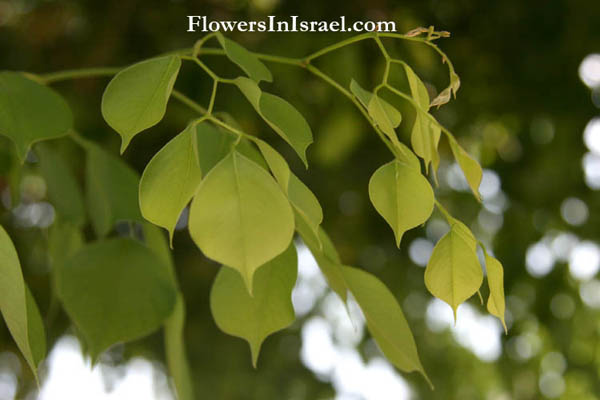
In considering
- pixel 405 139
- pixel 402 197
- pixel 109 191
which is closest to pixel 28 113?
pixel 109 191

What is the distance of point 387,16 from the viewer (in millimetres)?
886

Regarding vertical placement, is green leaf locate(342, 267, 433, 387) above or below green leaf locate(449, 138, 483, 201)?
→ below

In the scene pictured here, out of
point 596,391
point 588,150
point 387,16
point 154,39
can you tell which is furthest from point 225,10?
point 596,391

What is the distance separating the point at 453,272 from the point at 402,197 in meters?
0.03

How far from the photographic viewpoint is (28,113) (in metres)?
0.33

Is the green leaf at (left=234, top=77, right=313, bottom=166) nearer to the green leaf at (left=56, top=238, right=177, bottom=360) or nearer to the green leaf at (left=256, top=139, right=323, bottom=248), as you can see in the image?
the green leaf at (left=256, top=139, right=323, bottom=248)

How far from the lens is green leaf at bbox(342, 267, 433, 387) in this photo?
286 mm

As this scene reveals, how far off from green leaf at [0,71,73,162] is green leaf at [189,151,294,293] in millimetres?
143

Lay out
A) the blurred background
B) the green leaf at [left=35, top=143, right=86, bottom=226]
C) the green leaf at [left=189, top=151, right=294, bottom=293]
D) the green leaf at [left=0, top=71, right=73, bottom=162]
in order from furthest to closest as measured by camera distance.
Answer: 1. the blurred background
2. the green leaf at [left=35, top=143, right=86, bottom=226]
3. the green leaf at [left=0, top=71, right=73, bottom=162]
4. the green leaf at [left=189, top=151, right=294, bottom=293]

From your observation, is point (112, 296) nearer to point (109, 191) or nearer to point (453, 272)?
point (109, 191)

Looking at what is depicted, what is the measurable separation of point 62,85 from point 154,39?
7.0 inches


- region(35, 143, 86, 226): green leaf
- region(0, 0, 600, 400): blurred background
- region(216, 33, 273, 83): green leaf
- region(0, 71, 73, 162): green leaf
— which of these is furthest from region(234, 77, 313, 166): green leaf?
region(0, 0, 600, 400): blurred background

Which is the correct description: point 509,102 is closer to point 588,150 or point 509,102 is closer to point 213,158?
point 588,150

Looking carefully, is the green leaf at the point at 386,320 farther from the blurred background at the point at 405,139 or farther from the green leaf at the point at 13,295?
the blurred background at the point at 405,139
